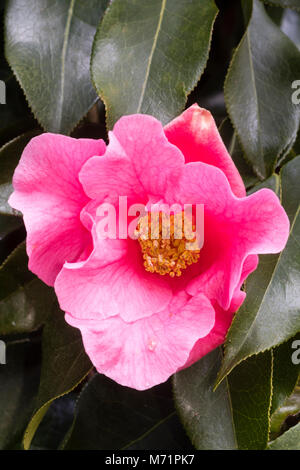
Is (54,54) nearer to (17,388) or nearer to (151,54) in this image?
(151,54)

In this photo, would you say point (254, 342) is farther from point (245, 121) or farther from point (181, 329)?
point (245, 121)

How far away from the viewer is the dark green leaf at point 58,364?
0.66 metres

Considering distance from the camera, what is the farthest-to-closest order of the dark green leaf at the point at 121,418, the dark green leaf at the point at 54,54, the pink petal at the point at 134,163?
1. the dark green leaf at the point at 121,418
2. the dark green leaf at the point at 54,54
3. the pink petal at the point at 134,163

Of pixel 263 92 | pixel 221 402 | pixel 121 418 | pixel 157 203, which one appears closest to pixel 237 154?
pixel 263 92

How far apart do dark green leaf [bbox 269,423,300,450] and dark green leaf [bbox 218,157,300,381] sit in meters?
0.18

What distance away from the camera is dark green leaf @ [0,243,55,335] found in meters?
0.71

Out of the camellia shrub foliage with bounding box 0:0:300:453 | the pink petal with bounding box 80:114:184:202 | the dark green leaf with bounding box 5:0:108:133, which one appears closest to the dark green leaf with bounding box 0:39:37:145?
the camellia shrub foliage with bounding box 0:0:300:453

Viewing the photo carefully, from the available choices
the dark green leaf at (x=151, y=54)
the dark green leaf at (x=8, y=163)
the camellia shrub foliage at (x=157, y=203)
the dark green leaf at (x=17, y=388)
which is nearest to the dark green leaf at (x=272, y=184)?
the camellia shrub foliage at (x=157, y=203)

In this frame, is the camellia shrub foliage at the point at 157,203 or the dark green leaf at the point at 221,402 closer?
the camellia shrub foliage at the point at 157,203

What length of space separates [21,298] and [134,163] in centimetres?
27

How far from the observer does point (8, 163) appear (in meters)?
0.67

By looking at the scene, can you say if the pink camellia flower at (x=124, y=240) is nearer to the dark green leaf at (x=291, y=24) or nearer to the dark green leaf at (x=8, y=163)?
the dark green leaf at (x=8, y=163)

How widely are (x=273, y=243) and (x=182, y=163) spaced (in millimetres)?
107

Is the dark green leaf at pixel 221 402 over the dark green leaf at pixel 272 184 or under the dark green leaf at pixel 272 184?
under
